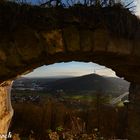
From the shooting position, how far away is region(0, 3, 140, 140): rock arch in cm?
323

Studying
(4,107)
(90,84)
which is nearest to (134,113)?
(4,107)

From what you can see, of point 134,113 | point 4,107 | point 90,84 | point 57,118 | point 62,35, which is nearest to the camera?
point 62,35

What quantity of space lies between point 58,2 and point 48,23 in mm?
286

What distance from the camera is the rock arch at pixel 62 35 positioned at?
323 cm

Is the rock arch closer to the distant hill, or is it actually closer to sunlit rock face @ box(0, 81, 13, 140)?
sunlit rock face @ box(0, 81, 13, 140)

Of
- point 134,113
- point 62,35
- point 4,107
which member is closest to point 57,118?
point 4,107

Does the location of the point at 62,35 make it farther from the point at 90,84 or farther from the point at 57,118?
the point at 90,84

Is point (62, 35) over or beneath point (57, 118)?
over

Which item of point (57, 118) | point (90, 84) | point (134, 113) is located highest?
point (134, 113)

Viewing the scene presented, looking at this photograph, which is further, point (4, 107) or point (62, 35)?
point (4, 107)

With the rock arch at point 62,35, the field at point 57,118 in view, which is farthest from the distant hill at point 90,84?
the rock arch at point 62,35

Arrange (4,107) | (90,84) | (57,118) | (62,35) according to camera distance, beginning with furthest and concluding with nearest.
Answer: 1. (90,84)
2. (57,118)
3. (4,107)
4. (62,35)

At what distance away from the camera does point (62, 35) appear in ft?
11.0

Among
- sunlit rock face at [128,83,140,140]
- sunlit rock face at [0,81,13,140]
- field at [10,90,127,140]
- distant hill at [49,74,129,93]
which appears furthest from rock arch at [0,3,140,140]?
distant hill at [49,74,129,93]
